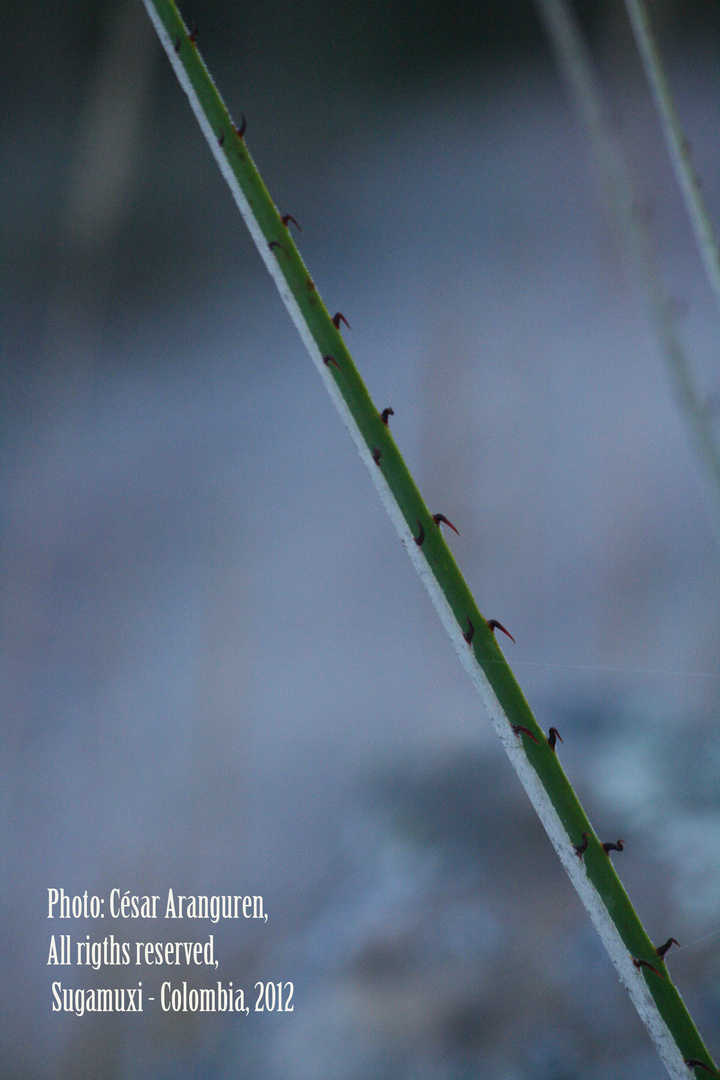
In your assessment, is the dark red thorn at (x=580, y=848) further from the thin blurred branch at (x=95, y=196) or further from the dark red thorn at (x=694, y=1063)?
the thin blurred branch at (x=95, y=196)

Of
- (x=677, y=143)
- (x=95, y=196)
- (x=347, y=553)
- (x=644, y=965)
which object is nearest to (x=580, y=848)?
(x=644, y=965)

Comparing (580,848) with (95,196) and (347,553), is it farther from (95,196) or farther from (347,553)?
(95,196)

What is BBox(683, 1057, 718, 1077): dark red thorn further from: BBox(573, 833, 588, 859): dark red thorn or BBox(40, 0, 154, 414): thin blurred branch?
BBox(40, 0, 154, 414): thin blurred branch

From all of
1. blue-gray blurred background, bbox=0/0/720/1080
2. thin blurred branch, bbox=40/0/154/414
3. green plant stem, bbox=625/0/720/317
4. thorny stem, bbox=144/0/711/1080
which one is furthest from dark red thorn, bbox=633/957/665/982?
thin blurred branch, bbox=40/0/154/414

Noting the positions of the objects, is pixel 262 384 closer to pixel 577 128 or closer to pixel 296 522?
pixel 296 522

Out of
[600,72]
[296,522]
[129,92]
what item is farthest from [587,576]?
[129,92]

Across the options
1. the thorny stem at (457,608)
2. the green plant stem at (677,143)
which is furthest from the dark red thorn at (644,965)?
the green plant stem at (677,143)
